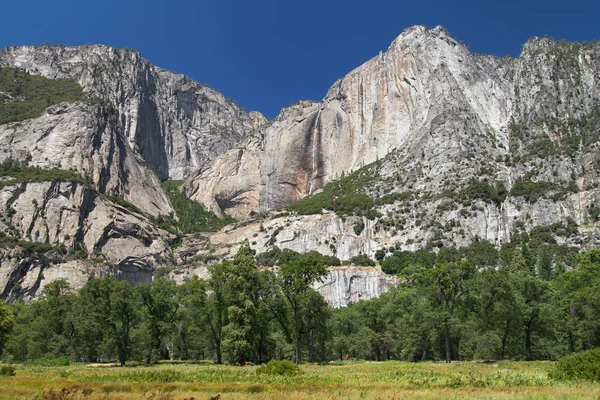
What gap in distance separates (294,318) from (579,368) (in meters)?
29.6

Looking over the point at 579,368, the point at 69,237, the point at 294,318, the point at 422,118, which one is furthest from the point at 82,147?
the point at 579,368

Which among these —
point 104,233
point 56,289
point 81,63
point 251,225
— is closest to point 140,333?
point 56,289

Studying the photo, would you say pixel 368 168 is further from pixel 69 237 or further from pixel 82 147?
pixel 69 237

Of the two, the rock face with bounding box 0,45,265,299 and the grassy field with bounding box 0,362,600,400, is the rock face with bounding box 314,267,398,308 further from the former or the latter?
the grassy field with bounding box 0,362,600,400

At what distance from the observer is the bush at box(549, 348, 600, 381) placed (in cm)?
2411

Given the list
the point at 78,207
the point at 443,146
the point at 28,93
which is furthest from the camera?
the point at 28,93

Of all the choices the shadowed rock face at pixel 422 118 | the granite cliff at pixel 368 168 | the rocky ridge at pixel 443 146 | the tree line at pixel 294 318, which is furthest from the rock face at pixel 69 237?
the shadowed rock face at pixel 422 118

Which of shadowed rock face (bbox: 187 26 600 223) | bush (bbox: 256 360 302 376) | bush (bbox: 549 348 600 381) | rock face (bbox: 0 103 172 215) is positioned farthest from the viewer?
shadowed rock face (bbox: 187 26 600 223)

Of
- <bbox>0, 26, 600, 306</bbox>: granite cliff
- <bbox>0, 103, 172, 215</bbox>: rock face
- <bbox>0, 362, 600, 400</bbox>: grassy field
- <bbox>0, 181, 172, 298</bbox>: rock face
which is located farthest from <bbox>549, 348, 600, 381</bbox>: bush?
<bbox>0, 103, 172, 215</bbox>: rock face

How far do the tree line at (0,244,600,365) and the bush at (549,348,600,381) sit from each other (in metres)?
19.6

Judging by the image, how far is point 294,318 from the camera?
50.1 metres

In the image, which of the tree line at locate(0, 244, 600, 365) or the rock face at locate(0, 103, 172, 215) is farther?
the rock face at locate(0, 103, 172, 215)

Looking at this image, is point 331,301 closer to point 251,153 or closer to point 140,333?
point 140,333

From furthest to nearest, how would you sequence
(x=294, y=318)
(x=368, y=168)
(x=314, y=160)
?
(x=314, y=160) < (x=368, y=168) < (x=294, y=318)
